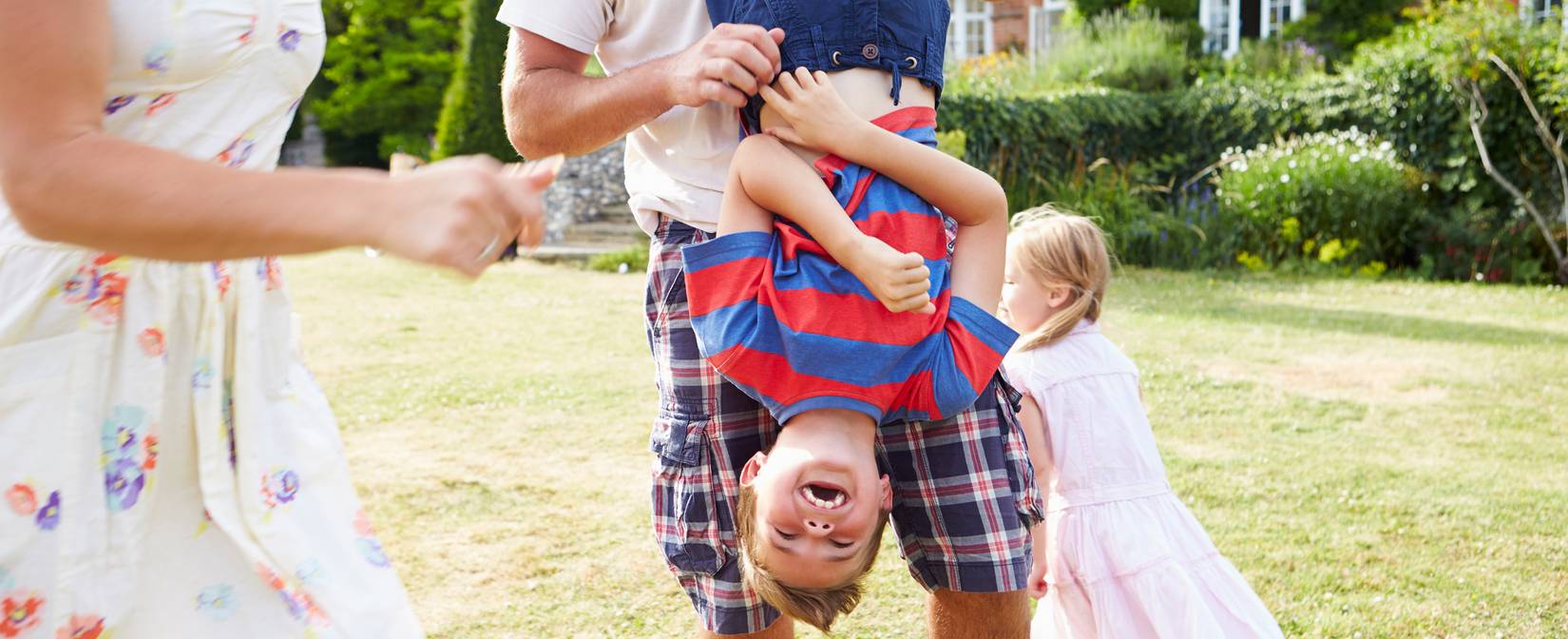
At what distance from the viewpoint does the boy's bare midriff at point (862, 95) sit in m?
1.95

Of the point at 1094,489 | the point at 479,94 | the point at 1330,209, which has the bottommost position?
the point at 1330,209

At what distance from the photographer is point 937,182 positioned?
1.93m

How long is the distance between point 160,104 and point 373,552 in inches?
21.9

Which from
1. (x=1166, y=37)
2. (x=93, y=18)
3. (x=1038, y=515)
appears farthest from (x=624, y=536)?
(x=1166, y=37)

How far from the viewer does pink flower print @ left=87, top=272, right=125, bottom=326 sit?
1.23 m

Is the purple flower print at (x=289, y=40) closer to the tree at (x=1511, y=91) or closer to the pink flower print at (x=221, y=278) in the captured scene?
Answer: the pink flower print at (x=221, y=278)

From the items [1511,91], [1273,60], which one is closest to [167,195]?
[1511,91]

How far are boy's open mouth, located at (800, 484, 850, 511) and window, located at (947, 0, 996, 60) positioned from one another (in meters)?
23.2

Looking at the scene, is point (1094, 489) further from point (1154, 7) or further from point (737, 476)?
point (1154, 7)

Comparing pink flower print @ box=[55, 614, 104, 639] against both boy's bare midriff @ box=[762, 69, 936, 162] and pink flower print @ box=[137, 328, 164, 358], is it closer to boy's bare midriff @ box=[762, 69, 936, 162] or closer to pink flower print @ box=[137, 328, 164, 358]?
pink flower print @ box=[137, 328, 164, 358]

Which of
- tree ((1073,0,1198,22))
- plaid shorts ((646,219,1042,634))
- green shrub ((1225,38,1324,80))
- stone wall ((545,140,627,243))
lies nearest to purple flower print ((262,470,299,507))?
plaid shorts ((646,219,1042,634))

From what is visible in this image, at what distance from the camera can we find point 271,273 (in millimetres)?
1424

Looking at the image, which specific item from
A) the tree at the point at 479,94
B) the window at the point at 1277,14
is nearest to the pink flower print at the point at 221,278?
the tree at the point at 479,94

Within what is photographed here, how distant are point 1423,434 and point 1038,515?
4.05 metres
